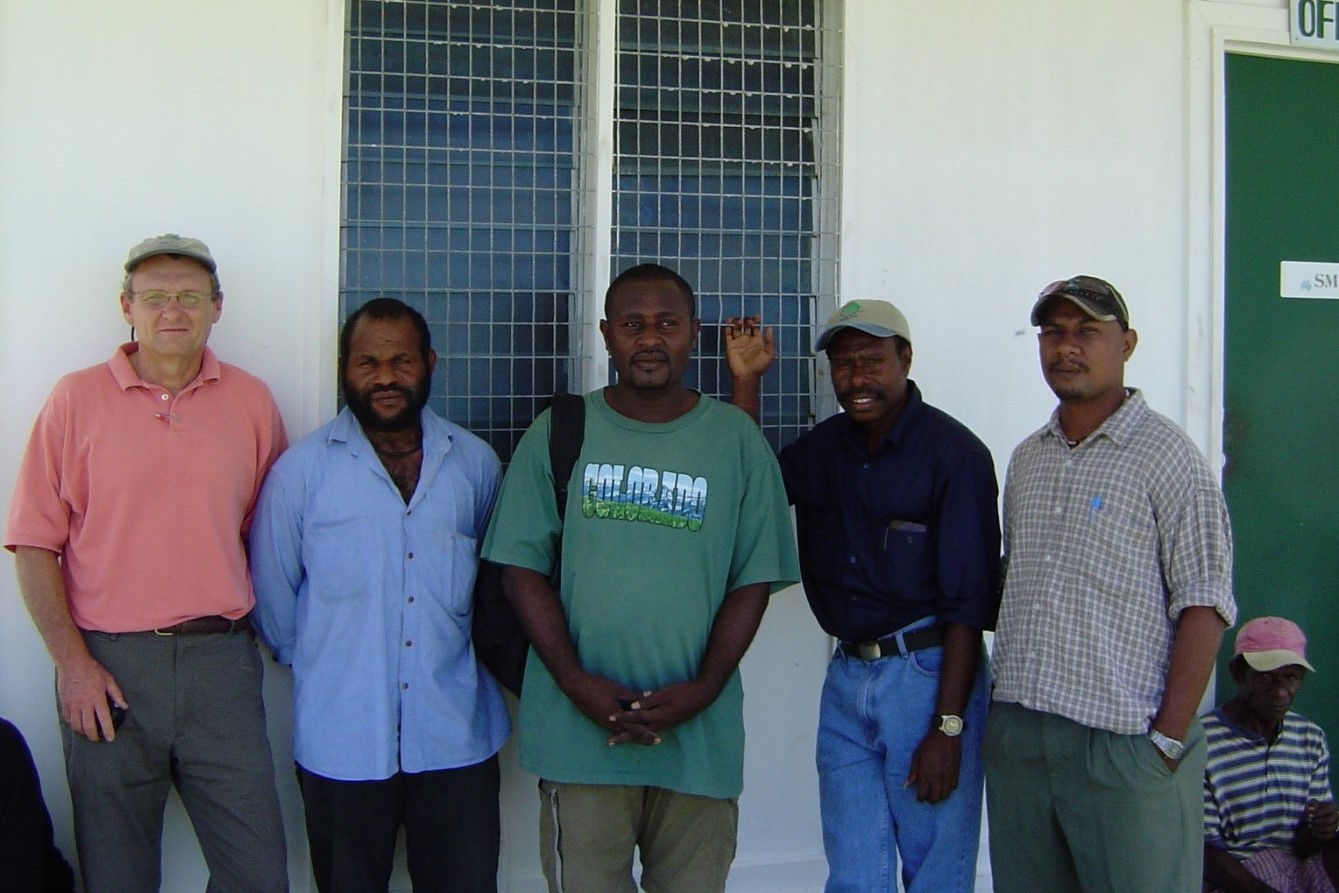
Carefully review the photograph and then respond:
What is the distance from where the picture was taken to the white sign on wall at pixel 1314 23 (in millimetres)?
3982

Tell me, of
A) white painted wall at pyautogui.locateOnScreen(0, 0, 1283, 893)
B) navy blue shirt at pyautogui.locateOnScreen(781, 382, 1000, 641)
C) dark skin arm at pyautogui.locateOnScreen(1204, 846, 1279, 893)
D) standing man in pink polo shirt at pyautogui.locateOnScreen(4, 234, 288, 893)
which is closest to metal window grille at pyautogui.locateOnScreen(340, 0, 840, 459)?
white painted wall at pyautogui.locateOnScreen(0, 0, 1283, 893)

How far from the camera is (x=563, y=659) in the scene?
104 inches

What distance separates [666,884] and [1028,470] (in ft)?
4.30

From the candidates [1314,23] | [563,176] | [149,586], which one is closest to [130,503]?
[149,586]

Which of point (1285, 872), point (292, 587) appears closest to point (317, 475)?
point (292, 587)

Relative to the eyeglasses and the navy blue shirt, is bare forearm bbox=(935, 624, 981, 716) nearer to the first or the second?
the navy blue shirt

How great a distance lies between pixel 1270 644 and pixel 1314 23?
6.91ft

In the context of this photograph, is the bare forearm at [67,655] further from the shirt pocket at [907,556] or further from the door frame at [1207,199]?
the door frame at [1207,199]

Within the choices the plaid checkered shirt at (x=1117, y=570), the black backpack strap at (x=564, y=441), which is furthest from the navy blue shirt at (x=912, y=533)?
the black backpack strap at (x=564, y=441)

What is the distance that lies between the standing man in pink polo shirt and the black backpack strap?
83 cm

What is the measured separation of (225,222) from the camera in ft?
10.6

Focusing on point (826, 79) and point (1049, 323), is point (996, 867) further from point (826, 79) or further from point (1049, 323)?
point (826, 79)

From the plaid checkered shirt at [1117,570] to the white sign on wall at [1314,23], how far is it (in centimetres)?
212

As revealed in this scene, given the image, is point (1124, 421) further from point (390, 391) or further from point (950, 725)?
point (390, 391)
